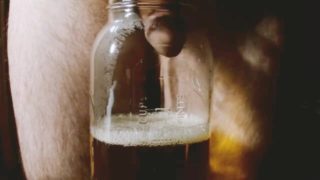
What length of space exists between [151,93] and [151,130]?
0.10m

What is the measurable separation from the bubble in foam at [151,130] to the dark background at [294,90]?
0.44ft

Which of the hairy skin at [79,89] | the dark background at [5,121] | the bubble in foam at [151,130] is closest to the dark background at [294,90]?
the hairy skin at [79,89]

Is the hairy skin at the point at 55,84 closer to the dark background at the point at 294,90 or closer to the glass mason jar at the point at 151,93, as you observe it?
the glass mason jar at the point at 151,93

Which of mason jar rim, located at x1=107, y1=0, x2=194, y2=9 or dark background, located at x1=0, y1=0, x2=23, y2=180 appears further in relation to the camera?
dark background, located at x1=0, y1=0, x2=23, y2=180

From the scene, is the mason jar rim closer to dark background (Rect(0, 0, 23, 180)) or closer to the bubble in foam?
the bubble in foam

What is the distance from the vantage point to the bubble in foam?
1.66ft

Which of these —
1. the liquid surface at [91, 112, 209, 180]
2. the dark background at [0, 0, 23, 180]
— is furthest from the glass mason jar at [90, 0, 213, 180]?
the dark background at [0, 0, 23, 180]

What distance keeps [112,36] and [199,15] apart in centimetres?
14

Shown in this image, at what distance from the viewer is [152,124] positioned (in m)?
0.54

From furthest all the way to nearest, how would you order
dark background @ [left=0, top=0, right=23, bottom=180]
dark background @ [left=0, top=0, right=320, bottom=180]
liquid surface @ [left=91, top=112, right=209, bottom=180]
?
1. dark background @ [left=0, top=0, right=23, bottom=180]
2. dark background @ [left=0, top=0, right=320, bottom=180]
3. liquid surface @ [left=91, top=112, right=209, bottom=180]

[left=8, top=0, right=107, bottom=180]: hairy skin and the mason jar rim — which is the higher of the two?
the mason jar rim

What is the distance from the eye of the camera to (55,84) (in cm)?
62

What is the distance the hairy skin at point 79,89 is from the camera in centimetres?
60

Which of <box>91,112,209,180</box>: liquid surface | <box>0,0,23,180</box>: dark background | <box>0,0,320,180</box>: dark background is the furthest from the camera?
<box>0,0,23,180</box>: dark background
